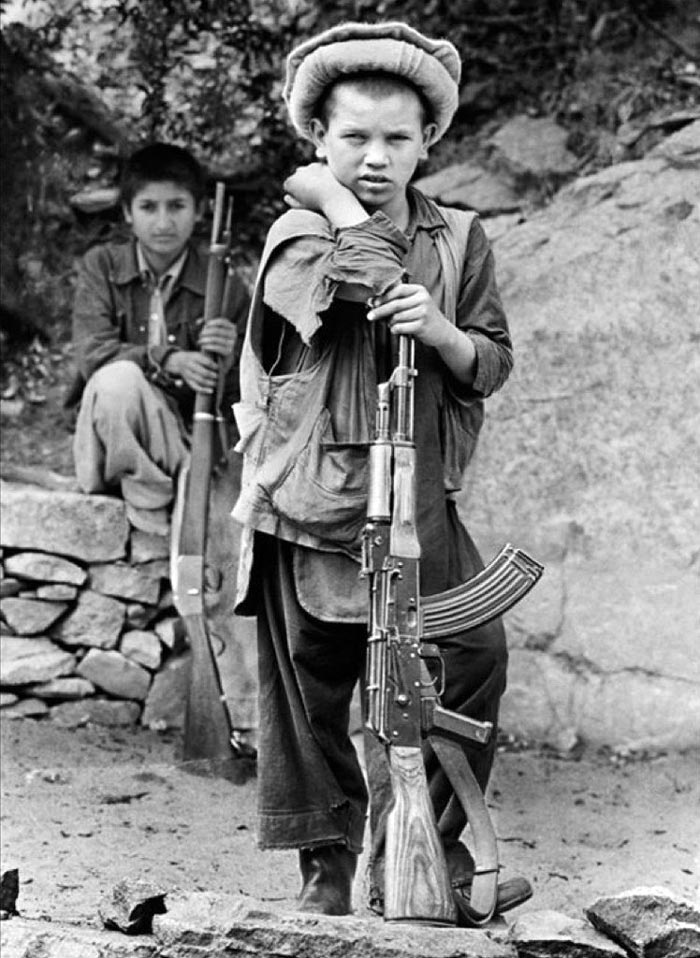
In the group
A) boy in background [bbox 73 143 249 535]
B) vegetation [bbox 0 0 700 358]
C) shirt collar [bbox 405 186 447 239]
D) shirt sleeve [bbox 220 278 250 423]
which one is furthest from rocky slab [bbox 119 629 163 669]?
Answer: shirt collar [bbox 405 186 447 239]

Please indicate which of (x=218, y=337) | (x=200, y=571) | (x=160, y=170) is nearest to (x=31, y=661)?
(x=200, y=571)

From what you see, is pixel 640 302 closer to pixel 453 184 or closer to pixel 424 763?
pixel 453 184

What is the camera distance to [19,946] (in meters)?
3.64

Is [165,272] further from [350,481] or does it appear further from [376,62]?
[350,481]

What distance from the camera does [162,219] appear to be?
6.27 metres

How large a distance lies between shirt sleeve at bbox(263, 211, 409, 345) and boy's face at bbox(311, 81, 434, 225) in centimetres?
9

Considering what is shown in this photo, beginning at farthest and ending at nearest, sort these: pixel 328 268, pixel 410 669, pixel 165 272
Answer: pixel 165 272, pixel 328 268, pixel 410 669

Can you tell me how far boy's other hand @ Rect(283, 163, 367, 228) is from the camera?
387cm

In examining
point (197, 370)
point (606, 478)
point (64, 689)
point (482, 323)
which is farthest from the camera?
point (64, 689)

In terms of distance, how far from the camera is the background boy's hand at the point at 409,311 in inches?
145

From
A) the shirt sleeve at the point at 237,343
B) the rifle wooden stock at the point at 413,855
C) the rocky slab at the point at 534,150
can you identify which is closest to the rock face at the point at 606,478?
the shirt sleeve at the point at 237,343

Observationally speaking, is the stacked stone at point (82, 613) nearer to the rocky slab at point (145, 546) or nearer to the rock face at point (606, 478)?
the rocky slab at point (145, 546)

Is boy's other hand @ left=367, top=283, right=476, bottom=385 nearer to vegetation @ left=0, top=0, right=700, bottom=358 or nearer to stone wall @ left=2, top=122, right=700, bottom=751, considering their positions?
stone wall @ left=2, top=122, right=700, bottom=751

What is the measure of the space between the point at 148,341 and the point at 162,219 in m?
0.44
